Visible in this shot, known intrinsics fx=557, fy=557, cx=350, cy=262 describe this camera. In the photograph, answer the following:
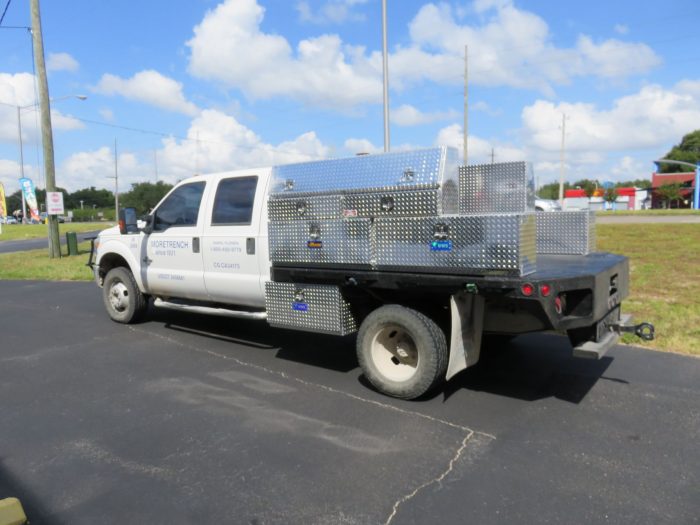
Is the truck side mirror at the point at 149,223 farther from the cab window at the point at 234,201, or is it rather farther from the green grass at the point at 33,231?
the green grass at the point at 33,231

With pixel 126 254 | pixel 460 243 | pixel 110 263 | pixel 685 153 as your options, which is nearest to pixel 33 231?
pixel 110 263

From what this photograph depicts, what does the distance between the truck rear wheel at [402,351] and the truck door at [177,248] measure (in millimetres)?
2711


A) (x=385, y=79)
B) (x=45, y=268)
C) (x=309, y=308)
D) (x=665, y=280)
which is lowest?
(x=665, y=280)

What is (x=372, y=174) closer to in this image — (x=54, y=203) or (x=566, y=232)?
(x=566, y=232)

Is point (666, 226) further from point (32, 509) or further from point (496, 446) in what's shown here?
point (32, 509)

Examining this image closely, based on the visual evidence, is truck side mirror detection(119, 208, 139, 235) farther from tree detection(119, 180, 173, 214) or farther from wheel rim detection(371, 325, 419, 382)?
tree detection(119, 180, 173, 214)

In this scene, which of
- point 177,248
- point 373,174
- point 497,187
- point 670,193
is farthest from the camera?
point 670,193

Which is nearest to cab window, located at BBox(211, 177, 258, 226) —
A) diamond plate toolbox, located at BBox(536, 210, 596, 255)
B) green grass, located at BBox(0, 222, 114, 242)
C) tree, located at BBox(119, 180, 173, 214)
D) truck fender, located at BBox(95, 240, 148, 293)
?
truck fender, located at BBox(95, 240, 148, 293)

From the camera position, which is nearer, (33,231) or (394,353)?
(394,353)

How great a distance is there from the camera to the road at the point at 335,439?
318cm

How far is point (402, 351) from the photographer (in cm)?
499

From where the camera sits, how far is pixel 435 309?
4.89 meters

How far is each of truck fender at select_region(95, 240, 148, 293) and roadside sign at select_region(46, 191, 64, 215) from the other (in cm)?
1287

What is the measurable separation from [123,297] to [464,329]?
5341 millimetres
